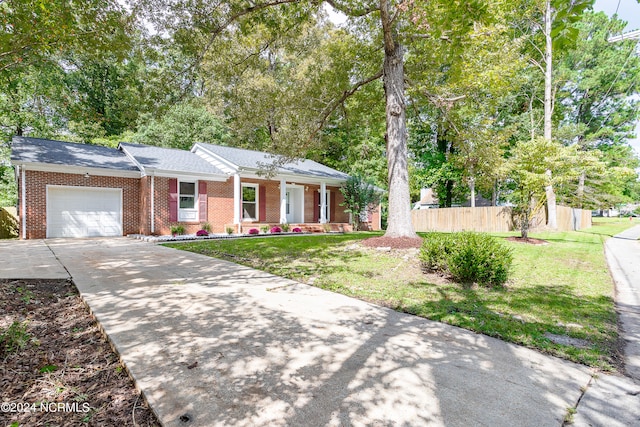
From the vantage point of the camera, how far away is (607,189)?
28.7 meters

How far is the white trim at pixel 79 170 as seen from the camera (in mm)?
11852

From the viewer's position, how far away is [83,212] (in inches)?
521

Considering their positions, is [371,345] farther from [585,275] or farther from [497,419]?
[585,275]

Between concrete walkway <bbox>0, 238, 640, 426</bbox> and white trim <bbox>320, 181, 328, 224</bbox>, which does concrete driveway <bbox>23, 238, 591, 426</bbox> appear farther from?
white trim <bbox>320, 181, 328, 224</bbox>

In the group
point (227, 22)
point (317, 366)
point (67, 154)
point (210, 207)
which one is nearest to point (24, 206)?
point (67, 154)

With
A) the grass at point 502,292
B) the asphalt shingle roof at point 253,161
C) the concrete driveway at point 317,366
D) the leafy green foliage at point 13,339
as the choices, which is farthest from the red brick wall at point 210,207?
the leafy green foliage at point 13,339

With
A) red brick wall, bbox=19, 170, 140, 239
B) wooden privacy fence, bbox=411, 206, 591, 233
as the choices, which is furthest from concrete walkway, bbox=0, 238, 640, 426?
wooden privacy fence, bbox=411, 206, 591, 233

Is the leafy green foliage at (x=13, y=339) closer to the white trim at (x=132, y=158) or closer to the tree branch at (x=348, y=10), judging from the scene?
the tree branch at (x=348, y=10)

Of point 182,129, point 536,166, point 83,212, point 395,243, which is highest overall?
point 182,129

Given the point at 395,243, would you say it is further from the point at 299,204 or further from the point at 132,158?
the point at 132,158

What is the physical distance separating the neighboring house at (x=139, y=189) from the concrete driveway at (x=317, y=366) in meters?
9.24

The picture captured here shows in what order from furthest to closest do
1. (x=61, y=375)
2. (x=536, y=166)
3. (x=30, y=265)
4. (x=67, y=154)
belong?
1. (x=67, y=154)
2. (x=536, y=166)
3. (x=30, y=265)
4. (x=61, y=375)

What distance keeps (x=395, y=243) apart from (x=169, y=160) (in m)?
11.9

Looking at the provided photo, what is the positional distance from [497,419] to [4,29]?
30.1ft
